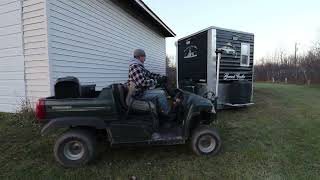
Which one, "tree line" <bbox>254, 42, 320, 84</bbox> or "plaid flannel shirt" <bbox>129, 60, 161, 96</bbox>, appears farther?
"tree line" <bbox>254, 42, 320, 84</bbox>

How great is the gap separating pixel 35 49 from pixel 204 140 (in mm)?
4405

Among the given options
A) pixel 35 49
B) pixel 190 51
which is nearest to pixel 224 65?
pixel 190 51

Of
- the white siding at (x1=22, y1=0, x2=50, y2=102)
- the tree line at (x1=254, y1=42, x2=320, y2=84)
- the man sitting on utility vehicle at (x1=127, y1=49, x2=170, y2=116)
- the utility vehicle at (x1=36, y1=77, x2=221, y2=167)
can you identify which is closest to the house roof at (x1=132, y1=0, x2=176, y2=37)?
the white siding at (x1=22, y1=0, x2=50, y2=102)

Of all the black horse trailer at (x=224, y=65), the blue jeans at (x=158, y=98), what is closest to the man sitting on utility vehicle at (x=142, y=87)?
the blue jeans at (x=158, y=98)

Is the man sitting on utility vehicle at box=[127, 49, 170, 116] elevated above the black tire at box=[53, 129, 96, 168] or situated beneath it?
elevated above

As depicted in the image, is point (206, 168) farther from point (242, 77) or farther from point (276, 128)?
point (242, 77)

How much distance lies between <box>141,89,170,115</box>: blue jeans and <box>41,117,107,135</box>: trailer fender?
0.82m

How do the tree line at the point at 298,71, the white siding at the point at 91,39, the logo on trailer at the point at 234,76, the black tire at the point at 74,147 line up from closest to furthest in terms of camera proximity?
1. the black tire at the point at 74,147
2. the white siding at the point at 91,39
3. the logo on trailer at the point at 234,76
4. the tree line at the point at 298,71

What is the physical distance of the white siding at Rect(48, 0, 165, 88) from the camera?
688 cm

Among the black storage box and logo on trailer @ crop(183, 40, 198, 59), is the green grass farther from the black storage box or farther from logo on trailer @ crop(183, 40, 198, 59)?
logo on trailer @ crop(183, 40, 198, 59)

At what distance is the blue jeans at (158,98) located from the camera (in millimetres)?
4688

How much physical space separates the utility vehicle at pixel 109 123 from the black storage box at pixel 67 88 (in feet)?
0.05

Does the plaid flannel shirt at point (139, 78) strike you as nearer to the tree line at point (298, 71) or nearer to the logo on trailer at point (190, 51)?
the logo on trailer at point (190, 51)

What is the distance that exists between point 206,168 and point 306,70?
3016cm
